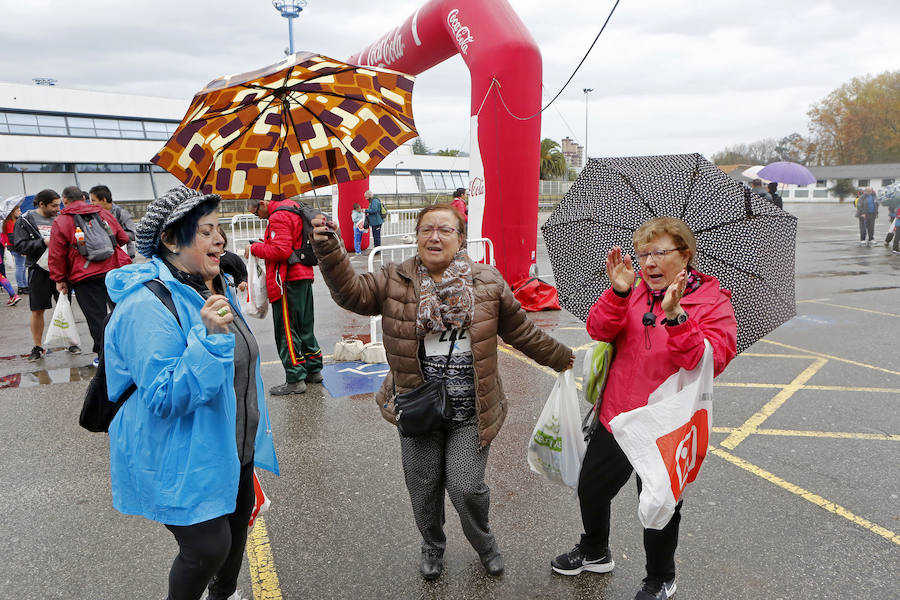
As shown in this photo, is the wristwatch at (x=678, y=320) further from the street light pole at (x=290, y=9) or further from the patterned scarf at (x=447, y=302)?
the street light pole at (x=290, y=9)

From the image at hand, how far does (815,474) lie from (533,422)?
6.22ft

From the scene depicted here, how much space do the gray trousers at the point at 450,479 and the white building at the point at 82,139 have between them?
35293mm

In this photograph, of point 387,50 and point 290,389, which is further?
point 387,50

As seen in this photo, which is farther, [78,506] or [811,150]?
A: [811,150]

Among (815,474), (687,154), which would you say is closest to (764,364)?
(815,474)

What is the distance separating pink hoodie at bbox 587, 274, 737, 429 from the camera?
7.27 ft

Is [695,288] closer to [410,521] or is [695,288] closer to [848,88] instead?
[410,521]

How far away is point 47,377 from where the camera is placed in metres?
6.09

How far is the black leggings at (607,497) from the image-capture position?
8.20 ft

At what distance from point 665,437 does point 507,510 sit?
1.46 m

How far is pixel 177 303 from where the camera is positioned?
199 centimetres

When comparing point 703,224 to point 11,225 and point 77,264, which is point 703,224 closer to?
point 77,264

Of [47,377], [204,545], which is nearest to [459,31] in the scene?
[47,377]

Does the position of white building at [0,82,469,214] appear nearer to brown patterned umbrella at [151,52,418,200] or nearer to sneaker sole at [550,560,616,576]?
brown patterned umbrella at [151,52,418,200]
